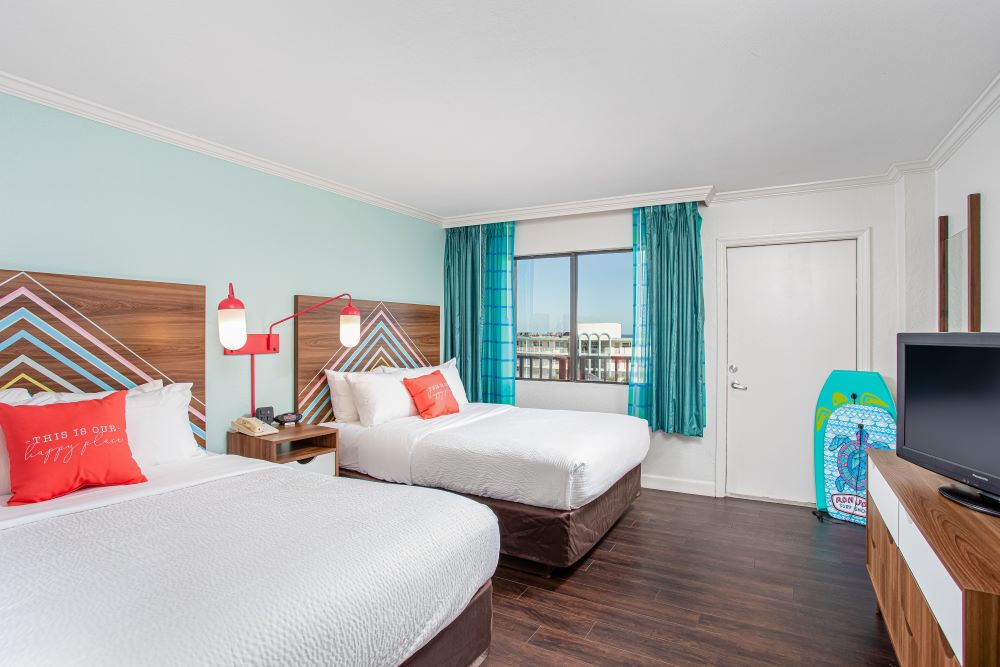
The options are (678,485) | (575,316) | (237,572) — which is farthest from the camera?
(575,316)

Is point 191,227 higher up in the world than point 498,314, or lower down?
higher up

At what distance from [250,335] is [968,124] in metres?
4.39

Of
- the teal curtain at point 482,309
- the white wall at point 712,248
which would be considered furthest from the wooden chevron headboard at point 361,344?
the white wall at point 712,248

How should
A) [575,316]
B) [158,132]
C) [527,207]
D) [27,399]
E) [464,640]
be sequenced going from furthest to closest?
[575,316] → [527,207] → [158,132] → [27,399] → [464,640]

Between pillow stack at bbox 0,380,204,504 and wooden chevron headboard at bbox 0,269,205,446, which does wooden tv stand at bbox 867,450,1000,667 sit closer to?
pillow stack at bbox 0,380,204,504

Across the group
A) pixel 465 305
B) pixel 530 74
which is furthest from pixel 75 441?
pixel 465 305

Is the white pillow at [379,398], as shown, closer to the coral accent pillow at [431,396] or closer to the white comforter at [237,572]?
the coral accent pillow at [431,396]

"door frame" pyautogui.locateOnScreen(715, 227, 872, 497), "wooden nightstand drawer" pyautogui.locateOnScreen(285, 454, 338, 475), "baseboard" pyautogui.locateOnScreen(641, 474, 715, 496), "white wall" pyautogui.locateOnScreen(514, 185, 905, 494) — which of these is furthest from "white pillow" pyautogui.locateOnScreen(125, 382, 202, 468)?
"door frame" pyautogui.locateOnScreen(715, 227, 872, 497)

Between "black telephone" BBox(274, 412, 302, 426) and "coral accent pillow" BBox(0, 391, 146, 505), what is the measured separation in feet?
3.81

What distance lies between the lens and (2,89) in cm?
238

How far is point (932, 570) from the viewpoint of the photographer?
1.45 metres

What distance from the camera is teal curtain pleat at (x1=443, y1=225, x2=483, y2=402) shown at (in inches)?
207

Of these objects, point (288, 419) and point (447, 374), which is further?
point (447, 374)

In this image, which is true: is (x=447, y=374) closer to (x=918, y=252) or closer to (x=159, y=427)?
(x=159, y=427)
